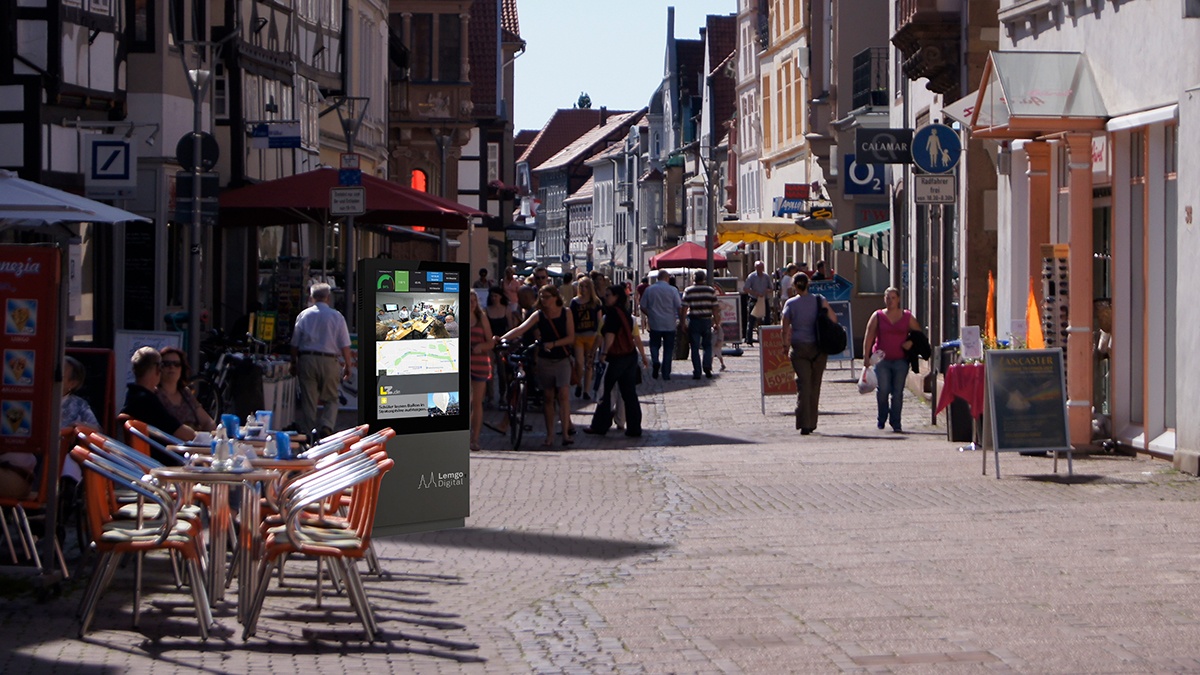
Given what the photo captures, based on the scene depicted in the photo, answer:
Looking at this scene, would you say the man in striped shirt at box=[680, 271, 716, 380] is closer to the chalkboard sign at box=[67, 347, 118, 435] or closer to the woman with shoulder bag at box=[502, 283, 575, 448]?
the woman with shoulder bag at box=[502, 283, 575, 448]

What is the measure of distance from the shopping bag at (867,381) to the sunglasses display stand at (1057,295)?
3.22 meters

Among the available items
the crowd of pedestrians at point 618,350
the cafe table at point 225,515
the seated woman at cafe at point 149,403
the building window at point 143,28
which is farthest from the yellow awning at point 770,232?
the cafe table at point 225,515

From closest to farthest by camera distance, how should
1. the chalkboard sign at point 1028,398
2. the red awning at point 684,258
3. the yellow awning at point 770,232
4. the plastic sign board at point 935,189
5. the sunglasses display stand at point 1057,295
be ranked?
the chalkboard sign at point 1028,398
the sunglasses display stand at point 1057,295
the plastic sign board at point 935,189
the yellow awning at point 770,232
the red awning at point 684,258

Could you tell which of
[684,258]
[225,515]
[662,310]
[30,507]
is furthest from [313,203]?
[684,258]

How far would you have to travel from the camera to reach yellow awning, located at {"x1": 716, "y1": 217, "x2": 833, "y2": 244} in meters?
40.6

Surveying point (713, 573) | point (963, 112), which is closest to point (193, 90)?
point (963, 112)

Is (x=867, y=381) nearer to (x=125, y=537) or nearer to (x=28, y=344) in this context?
(x=28, y=344)

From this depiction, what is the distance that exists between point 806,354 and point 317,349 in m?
5.34

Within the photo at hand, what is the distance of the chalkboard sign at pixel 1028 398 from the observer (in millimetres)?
14875

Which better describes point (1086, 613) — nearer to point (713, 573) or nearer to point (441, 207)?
point (713, 573)

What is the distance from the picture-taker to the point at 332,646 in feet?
27.3

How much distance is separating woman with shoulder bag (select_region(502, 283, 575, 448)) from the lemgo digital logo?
272 inches

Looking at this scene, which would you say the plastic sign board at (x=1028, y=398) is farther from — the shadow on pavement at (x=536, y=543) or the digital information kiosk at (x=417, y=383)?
the digital information kiosk at (x=417, y=383)

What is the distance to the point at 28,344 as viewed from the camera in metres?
9.95
